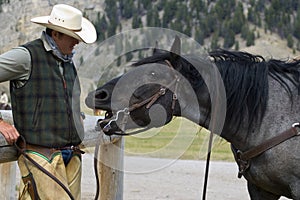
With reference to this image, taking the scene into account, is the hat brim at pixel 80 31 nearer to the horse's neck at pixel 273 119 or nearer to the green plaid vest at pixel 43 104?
the green plaid vest at pixel 43 104

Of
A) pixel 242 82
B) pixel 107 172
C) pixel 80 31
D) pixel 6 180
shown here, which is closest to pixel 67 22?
pixel 80 31

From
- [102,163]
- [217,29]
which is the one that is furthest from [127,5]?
[102,163]

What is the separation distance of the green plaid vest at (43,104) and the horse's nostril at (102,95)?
1.01ft

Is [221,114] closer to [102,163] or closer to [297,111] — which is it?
[297,111]

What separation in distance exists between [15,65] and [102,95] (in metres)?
0.81

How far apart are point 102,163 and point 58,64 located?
7.38 feet

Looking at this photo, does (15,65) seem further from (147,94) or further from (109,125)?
(147,94)

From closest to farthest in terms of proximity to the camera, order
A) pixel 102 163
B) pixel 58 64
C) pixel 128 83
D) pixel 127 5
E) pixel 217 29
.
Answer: pixel 58 64 < pixel 128 83 < pixel 102 163 < pixel 217 29 < pixel 127 5

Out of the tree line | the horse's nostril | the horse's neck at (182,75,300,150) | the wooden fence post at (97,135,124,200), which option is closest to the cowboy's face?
the horse's nostril

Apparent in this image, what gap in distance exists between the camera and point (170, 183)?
10234 millimetres

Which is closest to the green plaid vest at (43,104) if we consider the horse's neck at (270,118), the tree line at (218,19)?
the horse's neck at (270,118)

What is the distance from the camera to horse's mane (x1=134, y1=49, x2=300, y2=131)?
466 cm

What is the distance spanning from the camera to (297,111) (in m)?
4.66

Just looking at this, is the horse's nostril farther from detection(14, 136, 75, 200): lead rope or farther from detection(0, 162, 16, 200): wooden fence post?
detection(0, 162, 16, 200): wooden fence post
